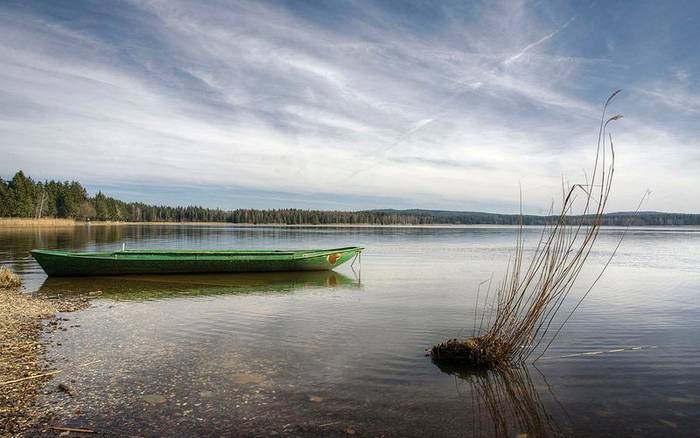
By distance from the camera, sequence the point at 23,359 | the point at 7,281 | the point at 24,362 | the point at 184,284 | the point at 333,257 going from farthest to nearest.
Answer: the point at 333,257 < the point at 184,284 < the point at 7,281 < the point at 23,359 < the point at 24,362

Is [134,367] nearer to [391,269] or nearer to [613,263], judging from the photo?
[391,269]

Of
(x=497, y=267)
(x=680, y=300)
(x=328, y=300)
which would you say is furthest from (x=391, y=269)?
(x=680, y=300)

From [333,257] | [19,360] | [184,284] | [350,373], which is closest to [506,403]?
[350,373]

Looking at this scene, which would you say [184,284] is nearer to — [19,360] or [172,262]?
[172,262]

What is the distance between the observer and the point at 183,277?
23750 mm

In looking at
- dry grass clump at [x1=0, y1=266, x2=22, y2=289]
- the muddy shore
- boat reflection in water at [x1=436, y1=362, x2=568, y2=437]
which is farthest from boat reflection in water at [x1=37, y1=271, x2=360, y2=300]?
boat reflection in water at [x1=436, y1=362, x2=568, y2=437]

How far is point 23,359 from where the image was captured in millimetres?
8484

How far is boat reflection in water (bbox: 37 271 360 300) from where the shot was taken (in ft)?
60.3

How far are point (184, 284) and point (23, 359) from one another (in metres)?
12.8

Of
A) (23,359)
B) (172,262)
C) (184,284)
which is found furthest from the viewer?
(172,262)

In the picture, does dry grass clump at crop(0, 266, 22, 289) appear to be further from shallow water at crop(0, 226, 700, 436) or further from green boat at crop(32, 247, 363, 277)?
shallow water at crop(0, 226, 700, 436)

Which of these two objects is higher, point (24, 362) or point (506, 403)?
point (24, 362)

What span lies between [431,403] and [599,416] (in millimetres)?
2390

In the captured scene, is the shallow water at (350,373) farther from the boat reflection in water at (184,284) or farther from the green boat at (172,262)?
the green boat at (172,262)
